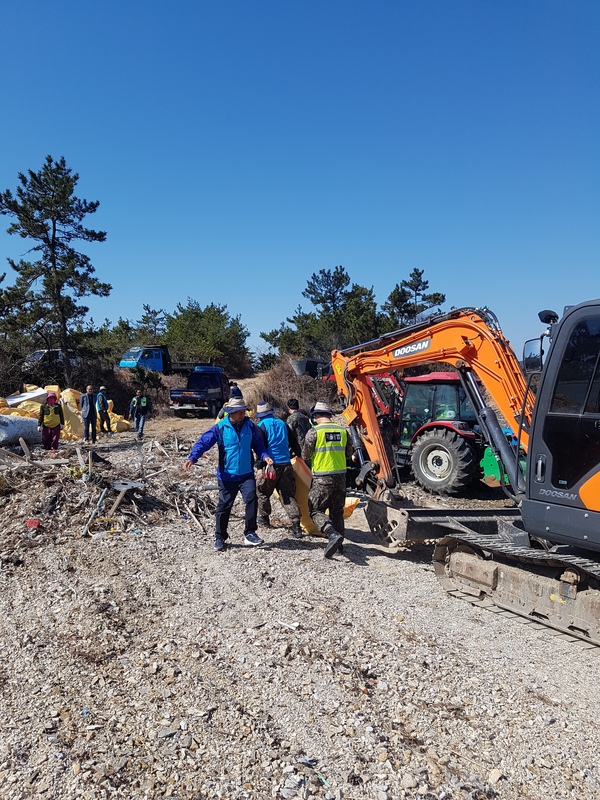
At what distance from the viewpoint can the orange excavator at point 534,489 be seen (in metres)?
4.10

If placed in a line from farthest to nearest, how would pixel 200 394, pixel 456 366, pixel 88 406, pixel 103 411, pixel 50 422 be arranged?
pixel 200 394 → pixel 103 411 → pixel 88 406 → pixel 50 422 → pixel 456 366

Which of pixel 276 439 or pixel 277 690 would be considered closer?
pixel 277 690

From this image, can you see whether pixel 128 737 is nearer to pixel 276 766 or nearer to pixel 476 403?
pixel 276 766

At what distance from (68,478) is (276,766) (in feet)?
19.8

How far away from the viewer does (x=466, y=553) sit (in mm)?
5184

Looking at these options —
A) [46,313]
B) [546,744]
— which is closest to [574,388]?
[546,744]

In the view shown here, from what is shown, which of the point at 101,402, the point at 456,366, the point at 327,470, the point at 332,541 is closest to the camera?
the point at 332,541

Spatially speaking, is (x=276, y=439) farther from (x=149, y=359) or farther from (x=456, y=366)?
(x=149, y=359)

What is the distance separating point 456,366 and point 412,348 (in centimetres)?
89

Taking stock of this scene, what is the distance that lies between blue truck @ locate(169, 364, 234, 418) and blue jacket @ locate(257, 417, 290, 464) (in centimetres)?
1466

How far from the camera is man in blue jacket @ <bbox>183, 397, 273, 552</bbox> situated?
639cm

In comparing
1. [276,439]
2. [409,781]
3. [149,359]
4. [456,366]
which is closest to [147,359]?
[149,359]

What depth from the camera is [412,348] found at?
22.8 feet

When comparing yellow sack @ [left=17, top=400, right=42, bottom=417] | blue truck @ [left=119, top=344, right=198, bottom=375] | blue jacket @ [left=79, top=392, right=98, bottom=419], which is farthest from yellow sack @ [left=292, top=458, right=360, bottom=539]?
blue truck @ [left=119, top=344, right=198, bottom=375]
